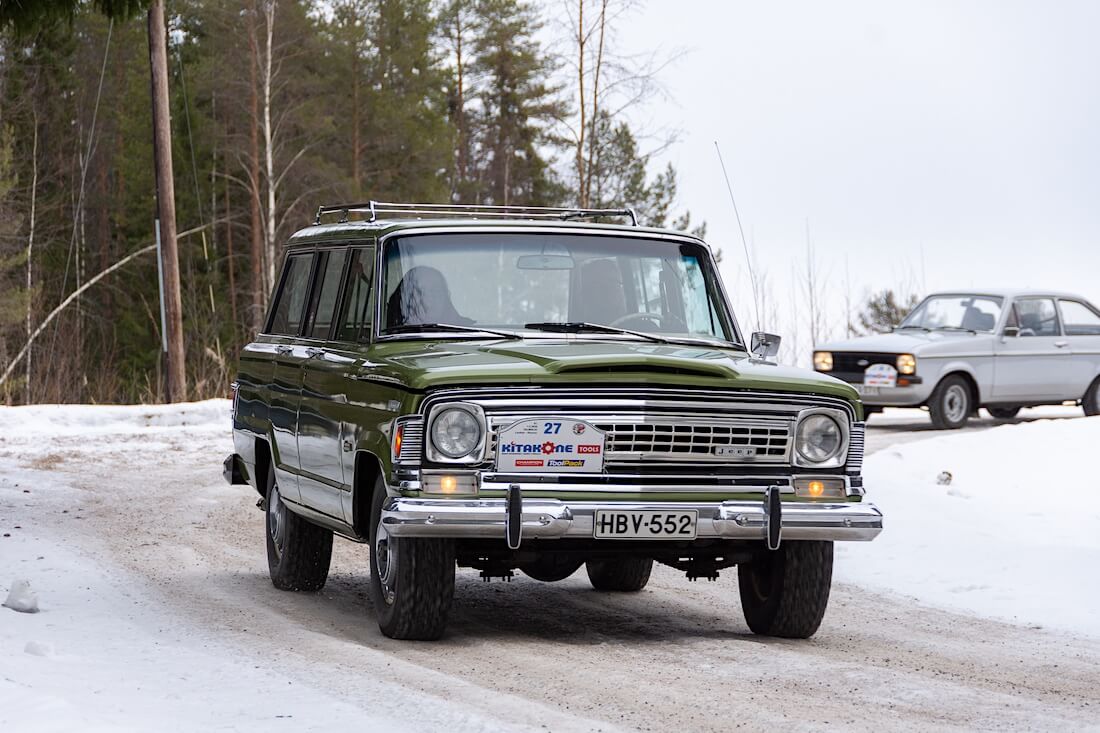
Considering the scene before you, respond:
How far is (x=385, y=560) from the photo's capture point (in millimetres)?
7367

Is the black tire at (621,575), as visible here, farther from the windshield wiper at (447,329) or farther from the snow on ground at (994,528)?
the windshield wiper at (447,329)

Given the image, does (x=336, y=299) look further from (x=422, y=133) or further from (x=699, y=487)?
(x=422, y=133)

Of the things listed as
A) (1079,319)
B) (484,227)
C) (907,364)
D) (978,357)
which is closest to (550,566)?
(484,227)

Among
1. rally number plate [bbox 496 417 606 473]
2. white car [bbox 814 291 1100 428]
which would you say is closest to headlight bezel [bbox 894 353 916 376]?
white car [bbox 814 291 1100 428]

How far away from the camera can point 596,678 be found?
6.57m

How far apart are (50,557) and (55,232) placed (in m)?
41.5

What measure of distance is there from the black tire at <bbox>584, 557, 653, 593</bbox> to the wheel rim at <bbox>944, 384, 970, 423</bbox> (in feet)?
40.1

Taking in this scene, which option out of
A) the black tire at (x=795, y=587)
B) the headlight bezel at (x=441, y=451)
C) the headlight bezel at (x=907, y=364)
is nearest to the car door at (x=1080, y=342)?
the headlight bezel at (x=907, y=364)

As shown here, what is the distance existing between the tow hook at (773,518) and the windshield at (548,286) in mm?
1392

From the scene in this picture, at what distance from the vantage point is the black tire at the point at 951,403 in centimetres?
2111

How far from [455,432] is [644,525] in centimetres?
92

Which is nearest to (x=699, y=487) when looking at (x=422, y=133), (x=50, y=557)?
(x=50, y=557)

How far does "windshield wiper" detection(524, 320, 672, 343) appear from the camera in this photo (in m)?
8.12

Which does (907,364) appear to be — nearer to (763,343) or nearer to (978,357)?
(978,357)
